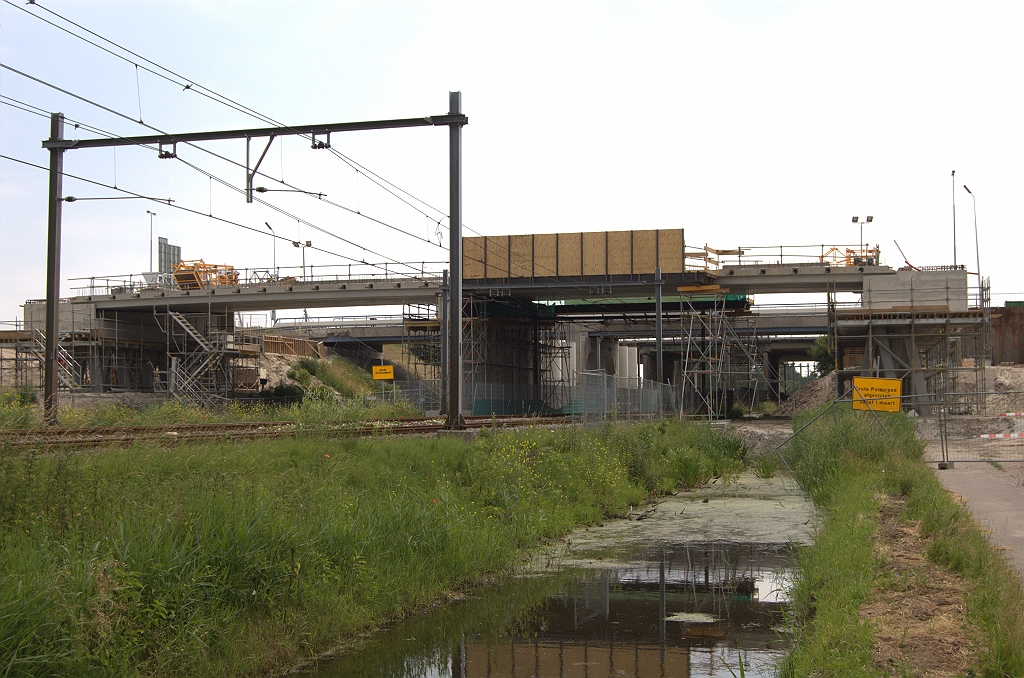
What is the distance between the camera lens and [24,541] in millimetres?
7715

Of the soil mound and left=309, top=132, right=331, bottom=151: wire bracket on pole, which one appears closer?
left=309, top=132, right=331, bottom=151: wire bracket on pole

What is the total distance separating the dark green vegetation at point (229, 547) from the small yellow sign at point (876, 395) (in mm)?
8639

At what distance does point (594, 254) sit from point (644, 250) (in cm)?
254

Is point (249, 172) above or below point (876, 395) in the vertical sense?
above

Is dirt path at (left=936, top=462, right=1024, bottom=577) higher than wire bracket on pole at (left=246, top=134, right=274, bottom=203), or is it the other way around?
wire bracket on pole at (left=246, top=134, right=274, bottom=203)

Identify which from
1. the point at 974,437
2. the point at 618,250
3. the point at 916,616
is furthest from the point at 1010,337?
the point at 916,616

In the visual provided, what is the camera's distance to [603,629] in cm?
957

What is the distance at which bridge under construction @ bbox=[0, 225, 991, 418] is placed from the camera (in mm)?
43125

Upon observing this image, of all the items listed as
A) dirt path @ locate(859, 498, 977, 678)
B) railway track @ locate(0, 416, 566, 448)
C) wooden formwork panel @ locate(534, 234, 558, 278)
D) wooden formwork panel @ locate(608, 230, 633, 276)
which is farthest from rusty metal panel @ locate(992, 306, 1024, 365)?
dirt path @ locate(859, 498, 977, 678)

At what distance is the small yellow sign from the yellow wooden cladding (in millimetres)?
24587

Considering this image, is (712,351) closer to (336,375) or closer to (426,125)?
(336,375)

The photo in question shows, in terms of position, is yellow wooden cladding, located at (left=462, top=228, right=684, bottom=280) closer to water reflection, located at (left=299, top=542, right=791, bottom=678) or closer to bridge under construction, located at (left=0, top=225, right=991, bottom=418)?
bridge under construction, located at (left=0, top=225, right=991, bottom=418)

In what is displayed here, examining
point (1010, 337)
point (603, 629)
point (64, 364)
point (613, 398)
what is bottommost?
point (603, 629)

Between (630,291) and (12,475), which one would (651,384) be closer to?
(630,291)
